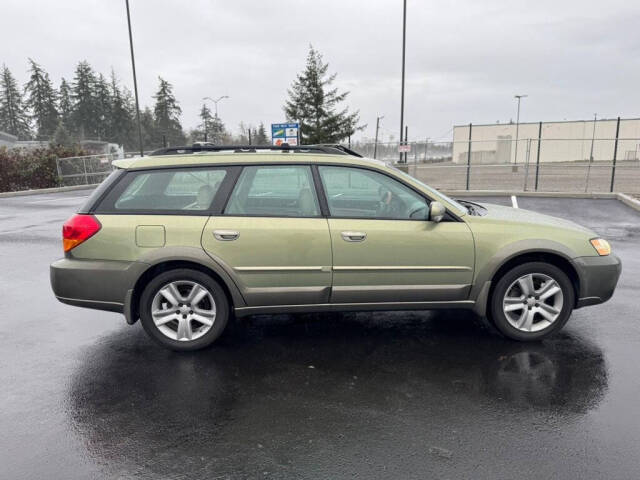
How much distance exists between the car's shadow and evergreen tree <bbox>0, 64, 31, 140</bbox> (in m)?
98.6

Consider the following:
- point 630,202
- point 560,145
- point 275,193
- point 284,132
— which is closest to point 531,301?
point 275,193

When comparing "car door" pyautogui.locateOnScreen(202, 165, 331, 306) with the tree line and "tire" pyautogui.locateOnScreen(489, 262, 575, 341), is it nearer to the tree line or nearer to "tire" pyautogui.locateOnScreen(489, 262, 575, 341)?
"tire" pyautogui.locateOnScreen(489, 262, 575, 341)

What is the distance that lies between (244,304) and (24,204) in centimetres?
1756

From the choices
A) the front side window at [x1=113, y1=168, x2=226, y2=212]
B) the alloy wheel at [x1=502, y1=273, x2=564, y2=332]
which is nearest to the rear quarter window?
the front side window at [x1=113, y1=168, x2=226, y2=212]

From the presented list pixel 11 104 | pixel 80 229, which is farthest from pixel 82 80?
pixel 80 229

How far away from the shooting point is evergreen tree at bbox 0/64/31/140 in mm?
84875

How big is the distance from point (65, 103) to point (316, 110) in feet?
219

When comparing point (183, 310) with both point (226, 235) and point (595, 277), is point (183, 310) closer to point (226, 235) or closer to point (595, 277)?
point (226, 235)

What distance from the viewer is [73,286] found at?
4027mm

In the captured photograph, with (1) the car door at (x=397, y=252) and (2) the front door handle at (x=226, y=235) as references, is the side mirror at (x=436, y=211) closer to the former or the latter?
(1) the car door at (x=397, y=252)

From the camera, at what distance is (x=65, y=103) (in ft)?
278

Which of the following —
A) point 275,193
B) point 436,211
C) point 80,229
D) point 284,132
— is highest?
point 284,132

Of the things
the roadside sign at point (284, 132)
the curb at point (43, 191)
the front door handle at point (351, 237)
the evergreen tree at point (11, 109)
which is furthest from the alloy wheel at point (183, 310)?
the evergreen tree at point (11, 109)

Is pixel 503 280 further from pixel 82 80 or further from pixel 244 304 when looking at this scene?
pixel 82 80
